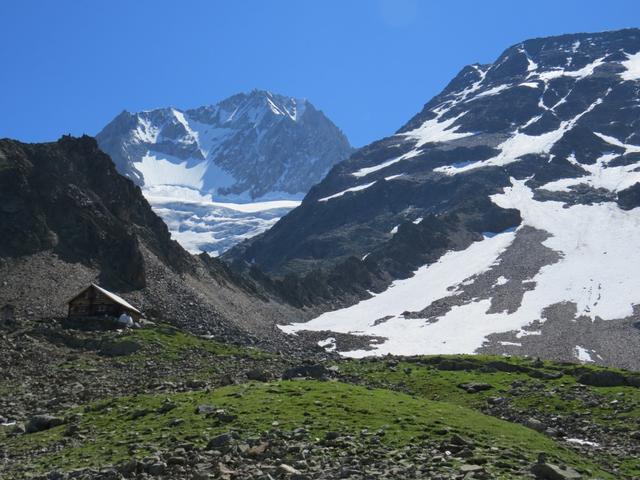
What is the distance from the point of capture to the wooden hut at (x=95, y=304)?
8288 cm

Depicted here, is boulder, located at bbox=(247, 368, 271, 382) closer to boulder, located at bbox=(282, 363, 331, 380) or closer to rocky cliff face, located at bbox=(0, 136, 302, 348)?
boulder, located at bbox=(282, 363, 331, 380)

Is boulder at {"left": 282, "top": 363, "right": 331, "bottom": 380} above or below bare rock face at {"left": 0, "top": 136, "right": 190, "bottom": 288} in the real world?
below

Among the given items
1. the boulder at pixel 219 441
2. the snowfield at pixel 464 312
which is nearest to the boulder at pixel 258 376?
the boulder at pixel 219 441

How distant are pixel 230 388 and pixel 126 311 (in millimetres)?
43368

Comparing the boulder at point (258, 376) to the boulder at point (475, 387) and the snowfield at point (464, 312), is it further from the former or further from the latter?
the snowfield at point (464, 312)

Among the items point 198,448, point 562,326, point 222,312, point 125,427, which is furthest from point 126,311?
point 562,326

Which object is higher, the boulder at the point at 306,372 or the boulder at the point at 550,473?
the boulder at the point at 306,372

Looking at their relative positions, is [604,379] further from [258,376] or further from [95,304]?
[95,304]

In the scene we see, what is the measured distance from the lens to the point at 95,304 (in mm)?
83125

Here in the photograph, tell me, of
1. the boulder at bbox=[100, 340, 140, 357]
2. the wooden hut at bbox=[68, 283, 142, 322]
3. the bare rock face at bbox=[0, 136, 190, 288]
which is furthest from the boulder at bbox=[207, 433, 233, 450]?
the bare rock face at bbox=[0, 136, 190, 288]

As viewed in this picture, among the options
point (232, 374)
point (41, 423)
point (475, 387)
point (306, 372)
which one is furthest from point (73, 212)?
point (41, 423)

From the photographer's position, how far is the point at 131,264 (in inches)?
4407

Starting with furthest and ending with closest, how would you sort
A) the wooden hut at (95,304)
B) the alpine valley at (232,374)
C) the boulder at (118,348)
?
the wooden hut at (95,304) < the boulder at (118,348) < the alpine valley at (232,374)

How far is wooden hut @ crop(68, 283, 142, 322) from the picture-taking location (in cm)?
8288
